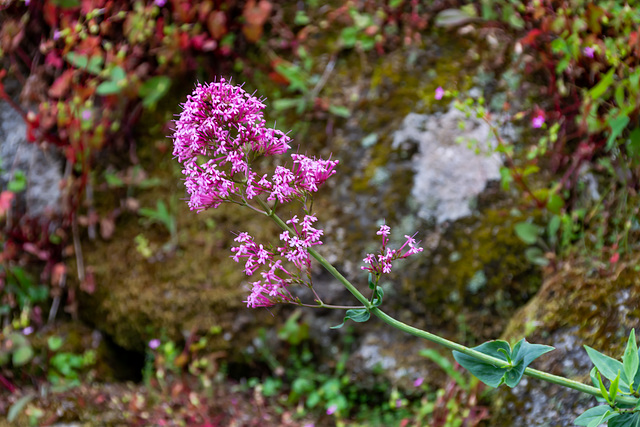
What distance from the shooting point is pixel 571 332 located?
227cm

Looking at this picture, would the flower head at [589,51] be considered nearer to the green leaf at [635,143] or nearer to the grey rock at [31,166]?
the green leaf at [635,143]

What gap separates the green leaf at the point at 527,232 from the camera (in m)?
2.71

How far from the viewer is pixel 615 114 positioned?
2.41 m

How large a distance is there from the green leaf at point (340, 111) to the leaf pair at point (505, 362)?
6.56ft

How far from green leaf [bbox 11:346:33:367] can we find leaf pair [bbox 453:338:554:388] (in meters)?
2.62

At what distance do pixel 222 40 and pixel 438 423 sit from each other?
258 cm

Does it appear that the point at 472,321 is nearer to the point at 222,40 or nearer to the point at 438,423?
the point at 438,423

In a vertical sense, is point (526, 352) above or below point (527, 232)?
above

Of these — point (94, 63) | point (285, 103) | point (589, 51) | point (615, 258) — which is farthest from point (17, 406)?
point (589, 51)

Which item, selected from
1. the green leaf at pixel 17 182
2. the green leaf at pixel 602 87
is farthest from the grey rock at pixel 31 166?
the green leaf at pixel 602 87

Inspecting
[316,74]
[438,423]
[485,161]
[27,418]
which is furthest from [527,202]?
[27,418]

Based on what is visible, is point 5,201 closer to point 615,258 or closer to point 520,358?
point 520,358

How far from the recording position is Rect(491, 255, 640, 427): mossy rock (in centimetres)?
211

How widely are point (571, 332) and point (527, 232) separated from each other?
0.61 metres
